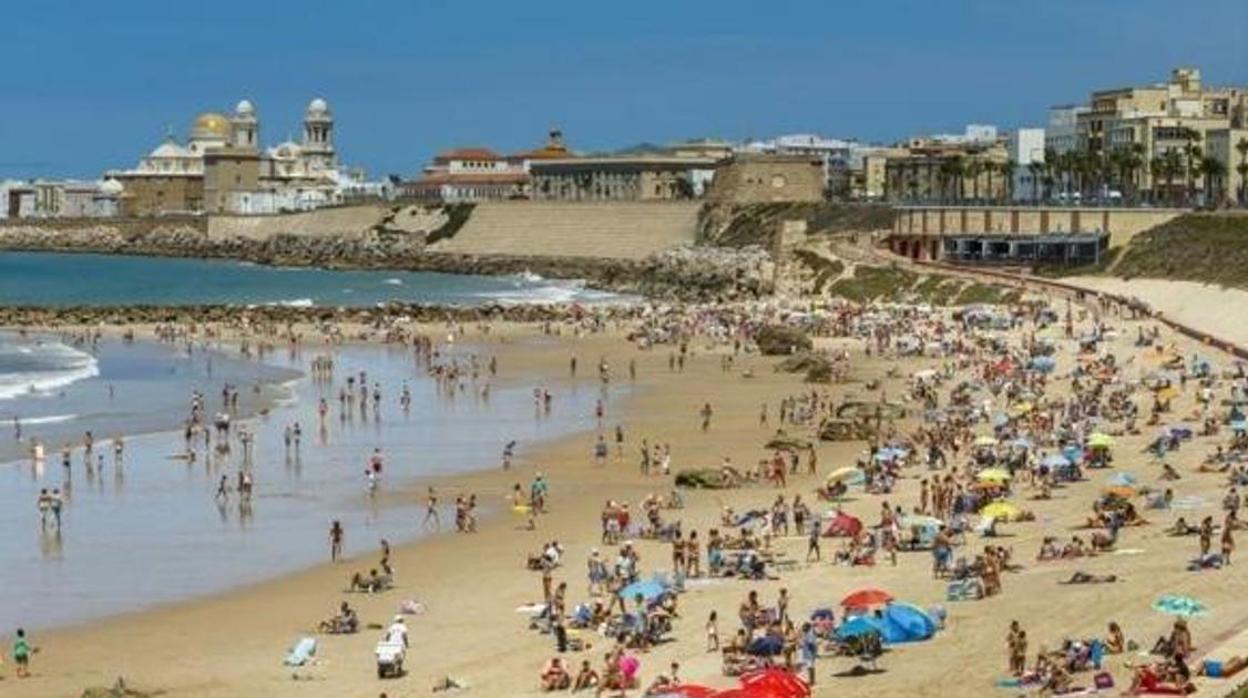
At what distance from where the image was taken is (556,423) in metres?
44.7

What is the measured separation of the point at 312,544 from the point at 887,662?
1152 cm

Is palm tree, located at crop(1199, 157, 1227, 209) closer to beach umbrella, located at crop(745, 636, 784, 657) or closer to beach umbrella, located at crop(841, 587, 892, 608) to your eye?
beach umbrella, located at crop(841, 587, 892, 608)

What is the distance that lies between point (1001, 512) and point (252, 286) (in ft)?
290

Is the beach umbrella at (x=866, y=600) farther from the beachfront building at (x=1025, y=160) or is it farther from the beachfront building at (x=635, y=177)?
the beachfront building at (x=635, y=177)

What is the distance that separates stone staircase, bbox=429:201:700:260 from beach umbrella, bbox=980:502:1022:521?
96.8 m

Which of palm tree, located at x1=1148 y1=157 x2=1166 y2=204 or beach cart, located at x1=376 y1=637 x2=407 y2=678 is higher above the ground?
palm tree, located at x1=1148 y1=157 x2=1166 y2=204

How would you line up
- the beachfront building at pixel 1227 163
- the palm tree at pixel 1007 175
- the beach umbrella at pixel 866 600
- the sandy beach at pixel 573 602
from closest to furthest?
the sandy beach at pixel 573 602 → the beach umbrella at pixel 866 600 → the beachfront building at pixel 1227 163 → the palm tree at pixel 1007 175

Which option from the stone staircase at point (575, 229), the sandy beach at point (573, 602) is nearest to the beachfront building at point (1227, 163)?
the stone staircase at point (575, 229)

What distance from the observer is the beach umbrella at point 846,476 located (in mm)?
32188

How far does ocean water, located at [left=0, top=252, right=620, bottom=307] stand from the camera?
97688mm

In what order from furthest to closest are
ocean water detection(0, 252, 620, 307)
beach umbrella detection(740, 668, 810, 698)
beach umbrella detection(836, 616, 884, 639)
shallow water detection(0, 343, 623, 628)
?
1. ocean water detection(0, 252, 620, 307)
2. shallow water detection(0, 343, 623, 628)
3. beach umbrella detection(836, 616, 884, 639)
4. beach umbrella detection(740, 668, 810, 698)

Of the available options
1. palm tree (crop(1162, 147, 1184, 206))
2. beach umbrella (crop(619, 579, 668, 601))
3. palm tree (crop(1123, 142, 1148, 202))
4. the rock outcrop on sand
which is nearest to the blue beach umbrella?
beach umbrella (crop(619, 579, 668, 601))

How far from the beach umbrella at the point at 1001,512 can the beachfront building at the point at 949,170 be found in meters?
79.1

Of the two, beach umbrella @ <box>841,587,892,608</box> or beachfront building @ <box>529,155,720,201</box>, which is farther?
beachfront building @ <box>529,155,720,201</box>
